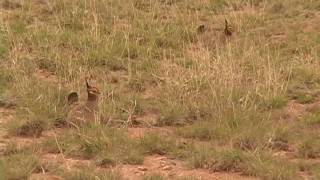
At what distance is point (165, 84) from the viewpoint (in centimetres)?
595

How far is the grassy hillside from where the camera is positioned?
15.3 ft

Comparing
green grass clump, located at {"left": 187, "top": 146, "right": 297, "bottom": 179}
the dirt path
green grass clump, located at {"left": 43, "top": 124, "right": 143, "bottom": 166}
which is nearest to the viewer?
green grass clump, located at {"left": 187, "top": 146, "right": 297, "bottom": 179}

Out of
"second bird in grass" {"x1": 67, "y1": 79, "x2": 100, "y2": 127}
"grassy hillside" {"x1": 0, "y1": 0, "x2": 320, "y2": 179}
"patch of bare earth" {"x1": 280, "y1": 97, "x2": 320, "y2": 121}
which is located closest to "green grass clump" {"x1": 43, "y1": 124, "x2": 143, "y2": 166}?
"grassy hillside" {"x1": 0, "y1": 0, "x2": 320, "y2": 179}

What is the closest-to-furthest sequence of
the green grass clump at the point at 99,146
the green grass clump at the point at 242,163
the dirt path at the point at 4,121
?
the green grass clump at the point at 242,163 < the green grass clump at the point at 99,146 < the dirt path at the point at 4,121

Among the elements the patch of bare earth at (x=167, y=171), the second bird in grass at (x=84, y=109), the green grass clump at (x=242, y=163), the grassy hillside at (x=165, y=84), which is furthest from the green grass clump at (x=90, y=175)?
the second bird in grass at (x=84, y=109)

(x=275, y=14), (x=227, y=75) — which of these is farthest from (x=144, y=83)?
(x=275, y=14)

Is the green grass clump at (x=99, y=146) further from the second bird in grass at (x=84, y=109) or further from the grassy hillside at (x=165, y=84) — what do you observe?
the second bird in grass at (x=84, y=109)

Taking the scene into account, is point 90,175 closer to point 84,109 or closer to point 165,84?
point 84,109

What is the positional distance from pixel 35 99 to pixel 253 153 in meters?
1.98

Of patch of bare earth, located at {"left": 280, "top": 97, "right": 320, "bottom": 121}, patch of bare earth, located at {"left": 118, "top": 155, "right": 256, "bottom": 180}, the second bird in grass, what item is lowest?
patch of bare earth, located at {"left": 118, "top": 155, "right": 256, "bottom": 180}

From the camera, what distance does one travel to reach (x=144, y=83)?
6.20 meters

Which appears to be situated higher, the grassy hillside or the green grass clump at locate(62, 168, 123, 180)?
the grassy hillside

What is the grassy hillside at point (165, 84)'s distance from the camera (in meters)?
4.66

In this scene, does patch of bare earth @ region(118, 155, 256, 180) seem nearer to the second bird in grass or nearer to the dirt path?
the second bird in grass
